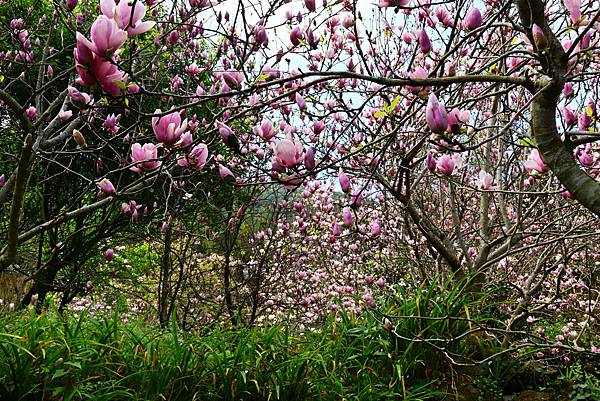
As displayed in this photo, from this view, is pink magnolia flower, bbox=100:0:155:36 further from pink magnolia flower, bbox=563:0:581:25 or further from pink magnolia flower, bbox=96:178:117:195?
pink magnolia flower, bbox=563:0:581:25

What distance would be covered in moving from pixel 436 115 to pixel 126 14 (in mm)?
746

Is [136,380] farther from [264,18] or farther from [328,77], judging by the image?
[264,18]

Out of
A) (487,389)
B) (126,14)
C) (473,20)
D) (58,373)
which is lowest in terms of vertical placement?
(487,389)

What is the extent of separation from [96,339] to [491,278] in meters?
2.85

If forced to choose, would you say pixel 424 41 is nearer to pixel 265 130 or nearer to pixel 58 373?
pixel 265 130

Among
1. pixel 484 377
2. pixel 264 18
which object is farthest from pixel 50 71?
pixel 484 377

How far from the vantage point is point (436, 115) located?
124 centimetres

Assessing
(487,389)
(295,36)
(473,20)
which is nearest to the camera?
(473,20)

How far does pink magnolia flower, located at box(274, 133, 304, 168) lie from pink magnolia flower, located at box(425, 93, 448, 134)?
33 cm

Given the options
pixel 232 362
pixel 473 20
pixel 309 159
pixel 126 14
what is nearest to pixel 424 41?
pixel 473 20

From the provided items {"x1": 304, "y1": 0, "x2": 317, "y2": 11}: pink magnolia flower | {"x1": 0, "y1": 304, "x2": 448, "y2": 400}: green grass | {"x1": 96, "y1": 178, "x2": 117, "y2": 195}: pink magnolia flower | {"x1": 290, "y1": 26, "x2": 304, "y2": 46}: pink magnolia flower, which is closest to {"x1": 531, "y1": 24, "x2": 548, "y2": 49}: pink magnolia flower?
{"x1": 304, "y1": 0, "x2": 317, "y2": 11}: pink magnolia flower

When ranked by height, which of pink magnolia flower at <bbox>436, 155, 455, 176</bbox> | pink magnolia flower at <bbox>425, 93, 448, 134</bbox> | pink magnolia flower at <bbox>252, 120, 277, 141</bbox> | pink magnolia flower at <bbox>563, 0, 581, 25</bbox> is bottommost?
pink magnolia flower at <bbox>425, 93, 448, 134</bbox>

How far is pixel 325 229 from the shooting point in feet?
21.2

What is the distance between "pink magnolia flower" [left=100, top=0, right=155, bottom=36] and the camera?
1143mm
